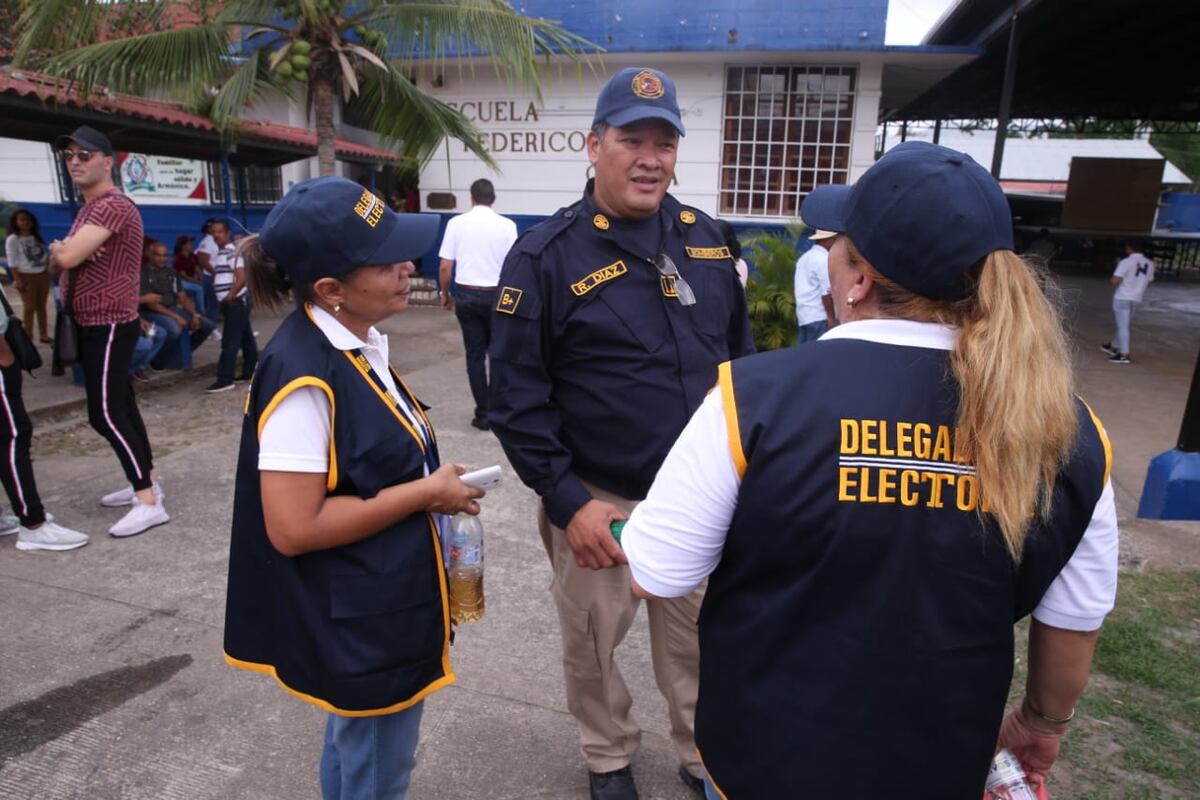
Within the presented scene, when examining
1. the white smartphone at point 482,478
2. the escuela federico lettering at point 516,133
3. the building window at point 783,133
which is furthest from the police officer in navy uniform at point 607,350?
the escuela federico lettering at point 516,133

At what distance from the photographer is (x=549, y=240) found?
7.24ft

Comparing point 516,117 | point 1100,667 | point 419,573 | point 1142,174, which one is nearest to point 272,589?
point 419,573

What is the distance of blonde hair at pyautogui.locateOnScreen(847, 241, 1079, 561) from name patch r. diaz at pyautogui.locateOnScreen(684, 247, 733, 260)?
4.04 feet

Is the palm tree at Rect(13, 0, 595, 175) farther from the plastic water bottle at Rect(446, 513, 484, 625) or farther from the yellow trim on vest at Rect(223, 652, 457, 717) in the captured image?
the yellow trim on vest at Rect(223, 652, 457, 717)

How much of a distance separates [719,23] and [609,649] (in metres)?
10.1

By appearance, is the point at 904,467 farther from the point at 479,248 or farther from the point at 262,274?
the point at 479,248

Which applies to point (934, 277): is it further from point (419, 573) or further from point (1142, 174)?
point (1142, 174)

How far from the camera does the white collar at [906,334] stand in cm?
113

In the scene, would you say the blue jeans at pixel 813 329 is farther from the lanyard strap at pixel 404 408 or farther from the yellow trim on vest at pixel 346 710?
the yellow trim on vest at pixel 346 710

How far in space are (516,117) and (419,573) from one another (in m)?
11.2

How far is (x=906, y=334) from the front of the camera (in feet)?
3.73

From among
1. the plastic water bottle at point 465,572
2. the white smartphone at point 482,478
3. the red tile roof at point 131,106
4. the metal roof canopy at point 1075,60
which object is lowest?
the plastic water bottle at point 465,572

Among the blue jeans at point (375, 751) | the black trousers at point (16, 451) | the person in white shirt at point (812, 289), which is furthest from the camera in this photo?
the person in white shirt at point (812, 289)

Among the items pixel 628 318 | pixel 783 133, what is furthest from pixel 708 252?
pixel 783 133
